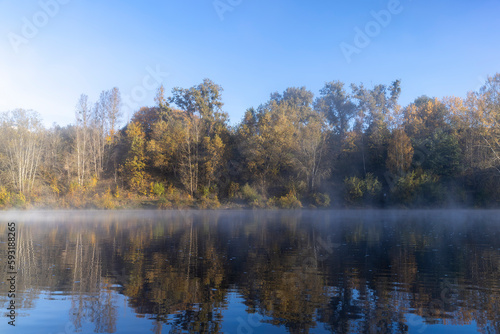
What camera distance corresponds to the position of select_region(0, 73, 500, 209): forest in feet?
166

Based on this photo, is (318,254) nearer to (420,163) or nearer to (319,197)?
(319,197)

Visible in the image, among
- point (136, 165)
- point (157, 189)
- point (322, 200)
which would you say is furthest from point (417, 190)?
point (136, 165)

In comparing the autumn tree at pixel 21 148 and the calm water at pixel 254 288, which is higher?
the autumn tree at pixel 21 148


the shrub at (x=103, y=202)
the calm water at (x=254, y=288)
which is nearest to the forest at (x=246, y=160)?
the shrub at (x=103, y=202)

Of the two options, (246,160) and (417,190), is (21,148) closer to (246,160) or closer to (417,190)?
(246,160)

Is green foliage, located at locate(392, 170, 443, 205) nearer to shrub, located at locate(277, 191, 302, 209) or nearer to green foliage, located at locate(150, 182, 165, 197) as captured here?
shrub, located at locate(277, 191, 302, 209)

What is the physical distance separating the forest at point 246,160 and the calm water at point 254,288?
116 ft

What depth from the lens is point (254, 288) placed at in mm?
9633

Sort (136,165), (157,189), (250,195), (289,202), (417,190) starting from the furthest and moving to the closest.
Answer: (136,165), (157,189), (250,195), (289,202), (417,190)

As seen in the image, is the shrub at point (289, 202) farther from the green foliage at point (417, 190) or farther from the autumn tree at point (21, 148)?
the autumn tree at point (21, 148)

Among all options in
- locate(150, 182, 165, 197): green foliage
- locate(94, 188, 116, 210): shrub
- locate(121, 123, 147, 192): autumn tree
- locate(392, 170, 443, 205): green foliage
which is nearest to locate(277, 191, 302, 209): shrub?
locate(392, 170, 443, 205): green foliage

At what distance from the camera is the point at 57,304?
8.26 metres

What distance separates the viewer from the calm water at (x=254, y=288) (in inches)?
280

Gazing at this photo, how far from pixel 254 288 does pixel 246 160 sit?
159ft
